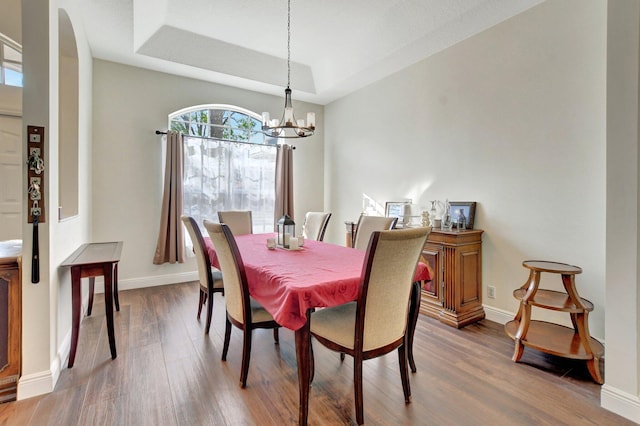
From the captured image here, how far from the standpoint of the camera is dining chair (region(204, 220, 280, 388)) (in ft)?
6.14

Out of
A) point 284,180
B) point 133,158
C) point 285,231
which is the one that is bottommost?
point 285,231

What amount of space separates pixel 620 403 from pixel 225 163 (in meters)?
4.60

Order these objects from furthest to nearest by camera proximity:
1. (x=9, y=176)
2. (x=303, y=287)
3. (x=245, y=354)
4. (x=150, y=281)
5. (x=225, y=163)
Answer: (x=225, y=163)
(x=150, y=281)
(x=9, y=176)
(x=245, y=354)
(x=303, y=287)

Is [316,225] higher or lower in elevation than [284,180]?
lower

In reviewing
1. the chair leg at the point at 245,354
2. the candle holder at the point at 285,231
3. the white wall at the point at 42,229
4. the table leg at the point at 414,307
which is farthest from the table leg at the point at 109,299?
the table leg at the point at 414,307

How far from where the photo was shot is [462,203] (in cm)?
328

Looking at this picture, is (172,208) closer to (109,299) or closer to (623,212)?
(109,299)

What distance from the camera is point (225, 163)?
4.63m

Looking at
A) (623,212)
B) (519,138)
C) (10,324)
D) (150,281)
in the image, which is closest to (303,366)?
(10,324)

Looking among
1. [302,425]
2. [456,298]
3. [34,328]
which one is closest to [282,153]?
[456,298]

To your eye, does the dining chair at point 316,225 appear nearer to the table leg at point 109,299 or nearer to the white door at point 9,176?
the table leg at point 109,299

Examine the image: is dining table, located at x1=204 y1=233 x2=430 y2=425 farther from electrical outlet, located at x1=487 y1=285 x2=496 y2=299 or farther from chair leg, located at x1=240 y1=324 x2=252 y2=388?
electrical outlet, located at x1=487 y1=285 x2=496 y2=299

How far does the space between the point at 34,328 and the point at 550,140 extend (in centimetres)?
401

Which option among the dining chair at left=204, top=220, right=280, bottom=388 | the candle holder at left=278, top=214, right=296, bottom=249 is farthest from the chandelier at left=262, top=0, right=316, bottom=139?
the dining chair at left=204, top=220, right=280, bottom=388
